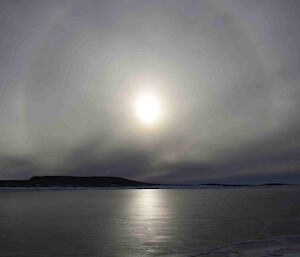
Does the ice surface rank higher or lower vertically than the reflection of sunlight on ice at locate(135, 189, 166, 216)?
lower

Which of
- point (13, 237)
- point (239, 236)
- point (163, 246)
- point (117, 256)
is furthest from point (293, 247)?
point (13, 237)

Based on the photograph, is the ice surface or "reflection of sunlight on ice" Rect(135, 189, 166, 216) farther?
"reflection of sunlight on ice" Rect(135, 189, 166, 216)

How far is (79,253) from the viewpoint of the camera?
12625 millimetres

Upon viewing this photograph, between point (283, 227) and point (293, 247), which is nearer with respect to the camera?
point (293, 247)

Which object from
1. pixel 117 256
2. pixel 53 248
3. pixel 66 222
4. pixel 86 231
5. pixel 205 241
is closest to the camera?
pixel 117 256

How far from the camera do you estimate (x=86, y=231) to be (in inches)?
704

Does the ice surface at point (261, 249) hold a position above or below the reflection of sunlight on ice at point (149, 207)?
below

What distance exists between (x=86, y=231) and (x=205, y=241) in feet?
20.4

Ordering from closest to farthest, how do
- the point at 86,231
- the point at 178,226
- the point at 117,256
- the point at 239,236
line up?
the point at 117,256 → the point at 239,236 → the point at 86,231 → the point at 178,226

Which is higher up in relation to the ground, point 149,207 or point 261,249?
point 149,207

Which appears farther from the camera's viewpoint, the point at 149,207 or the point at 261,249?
the point at 149,207

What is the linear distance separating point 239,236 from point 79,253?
7633 millimetres

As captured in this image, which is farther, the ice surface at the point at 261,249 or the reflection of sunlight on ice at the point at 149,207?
the reflection of sunlight on ice at the point at 149,207

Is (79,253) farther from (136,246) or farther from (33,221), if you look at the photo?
(33,221)
